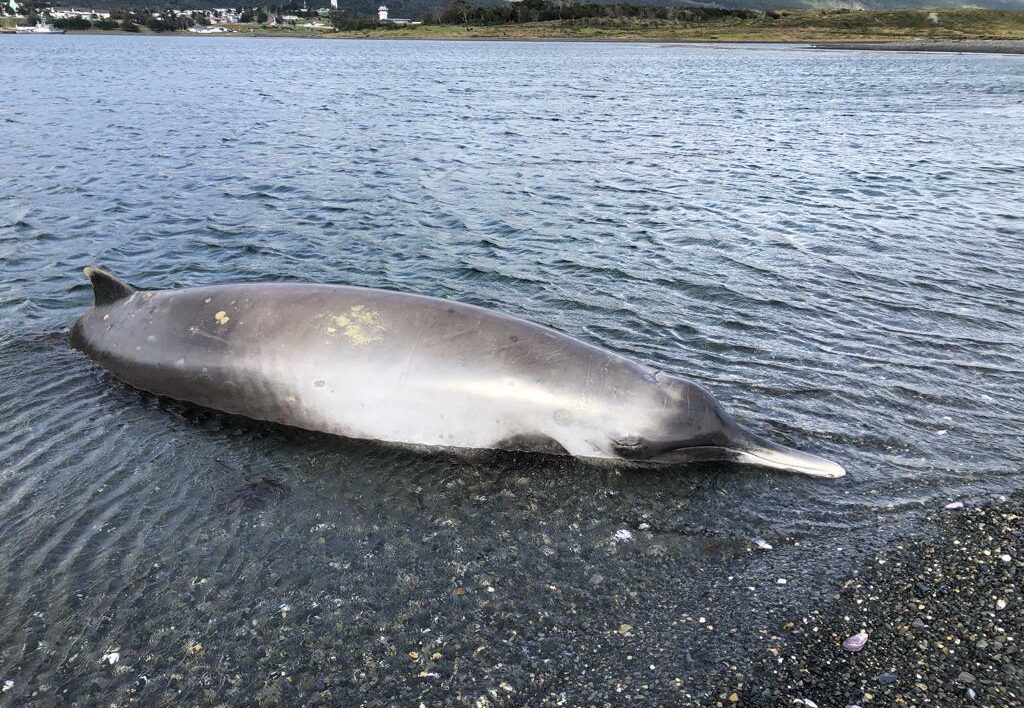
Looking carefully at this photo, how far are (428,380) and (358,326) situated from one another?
1.06 metres

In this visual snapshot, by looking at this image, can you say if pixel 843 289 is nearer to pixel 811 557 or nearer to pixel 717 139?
pixel 811 557

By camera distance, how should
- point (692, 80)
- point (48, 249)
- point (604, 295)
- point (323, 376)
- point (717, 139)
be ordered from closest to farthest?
point (323, 376)
point (604, 295)
point (48, 249)
point (717, 139)
point (692, 80)

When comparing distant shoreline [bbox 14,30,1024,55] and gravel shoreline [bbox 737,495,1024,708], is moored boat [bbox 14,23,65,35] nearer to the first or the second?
distant shoreline [bbox 14,30,1024,55]

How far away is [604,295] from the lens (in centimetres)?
1158

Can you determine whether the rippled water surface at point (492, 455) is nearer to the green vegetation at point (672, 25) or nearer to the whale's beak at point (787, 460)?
the whale's beak at point (787, 460)

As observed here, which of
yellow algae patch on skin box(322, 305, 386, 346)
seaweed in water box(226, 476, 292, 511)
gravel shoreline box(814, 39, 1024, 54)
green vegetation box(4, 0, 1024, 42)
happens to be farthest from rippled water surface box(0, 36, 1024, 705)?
green vegetation box(4, 0, 1024, 42)

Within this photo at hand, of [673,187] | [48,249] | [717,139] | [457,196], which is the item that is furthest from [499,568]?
[717,139]

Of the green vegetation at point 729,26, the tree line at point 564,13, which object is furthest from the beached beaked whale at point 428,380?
the tree line at point 564,13

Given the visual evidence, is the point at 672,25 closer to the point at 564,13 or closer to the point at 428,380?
the point at 564,13

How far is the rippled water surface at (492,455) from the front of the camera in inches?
197

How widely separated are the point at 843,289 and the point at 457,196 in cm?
1006

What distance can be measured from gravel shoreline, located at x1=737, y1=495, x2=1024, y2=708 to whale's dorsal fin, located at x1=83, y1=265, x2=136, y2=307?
27.7ft

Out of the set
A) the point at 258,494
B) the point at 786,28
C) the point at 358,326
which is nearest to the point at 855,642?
the point at 258,494

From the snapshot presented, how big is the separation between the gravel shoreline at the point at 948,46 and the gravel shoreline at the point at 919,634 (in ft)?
365
